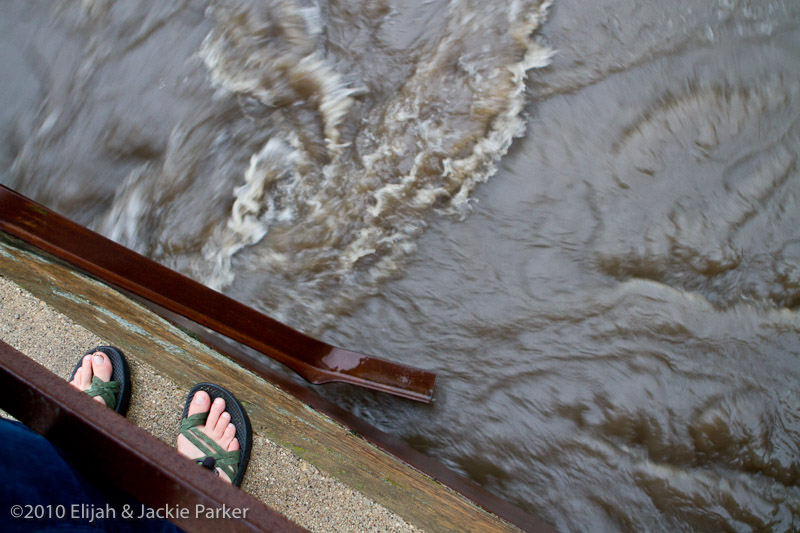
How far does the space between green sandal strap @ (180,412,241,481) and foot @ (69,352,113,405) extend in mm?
347

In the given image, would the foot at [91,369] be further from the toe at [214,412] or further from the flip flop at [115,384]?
the toe at [214,412]

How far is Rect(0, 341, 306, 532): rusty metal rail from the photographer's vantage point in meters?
0.64

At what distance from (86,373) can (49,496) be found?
739 millimetres

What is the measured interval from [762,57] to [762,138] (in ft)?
1.12

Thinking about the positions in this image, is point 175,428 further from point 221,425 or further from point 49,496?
point 49,496

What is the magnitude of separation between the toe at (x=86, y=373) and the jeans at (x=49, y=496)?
1.47ft

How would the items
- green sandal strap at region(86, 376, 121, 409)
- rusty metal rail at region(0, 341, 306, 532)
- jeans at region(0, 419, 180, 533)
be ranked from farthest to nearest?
green sandal strap at region(86, 376, 121, 409) < jeans at region(0, 419, 180, 533) < rusty metal rail at region(0, 341, 306, 532)

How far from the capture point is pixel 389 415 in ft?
6.55

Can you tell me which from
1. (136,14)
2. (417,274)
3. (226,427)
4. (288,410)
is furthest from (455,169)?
(136,14)

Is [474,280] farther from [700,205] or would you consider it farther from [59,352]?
[59,352]

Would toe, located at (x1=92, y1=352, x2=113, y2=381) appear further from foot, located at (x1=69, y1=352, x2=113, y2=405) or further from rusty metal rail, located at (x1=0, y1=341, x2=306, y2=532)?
rusty metal rail, located at (x1=0, y1=341, x2=306, y2=532)

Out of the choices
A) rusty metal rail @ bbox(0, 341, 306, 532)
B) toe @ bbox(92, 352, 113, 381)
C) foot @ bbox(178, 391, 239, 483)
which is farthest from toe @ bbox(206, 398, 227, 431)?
rusty metal rail @ bbox(0, 341, 306, 532)

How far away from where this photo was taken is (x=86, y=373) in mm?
1740

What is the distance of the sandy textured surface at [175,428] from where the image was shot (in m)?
1.43
